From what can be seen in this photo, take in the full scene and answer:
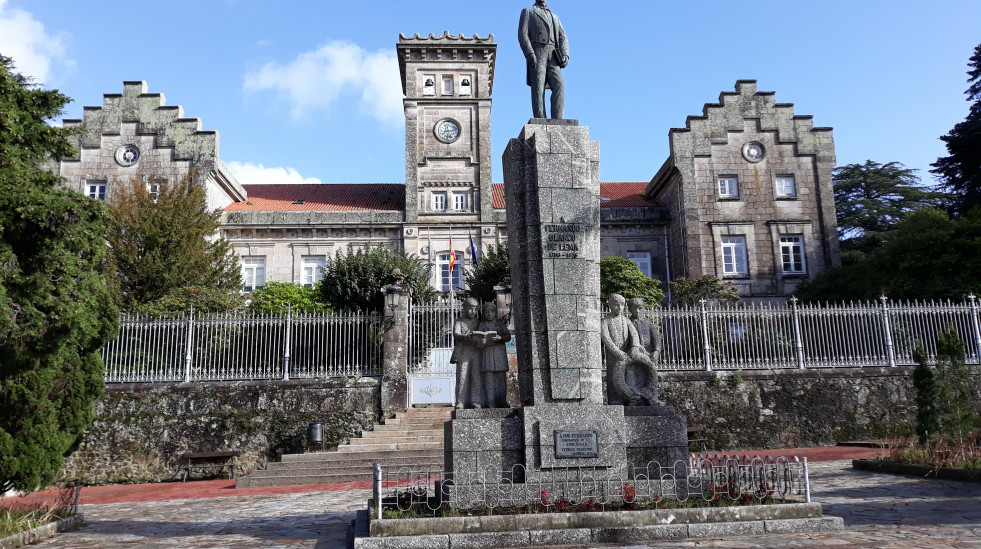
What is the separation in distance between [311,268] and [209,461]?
15.7 m

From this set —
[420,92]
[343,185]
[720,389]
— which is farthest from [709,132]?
[343,185]

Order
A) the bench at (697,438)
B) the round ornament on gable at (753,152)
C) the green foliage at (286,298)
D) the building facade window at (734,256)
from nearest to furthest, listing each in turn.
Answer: the bench at (697,438) → the green foliage at (286,298) → the building facade window at (734,256) → the round ornament on gable at (753,152)

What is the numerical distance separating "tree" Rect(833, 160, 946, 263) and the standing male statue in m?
31.0

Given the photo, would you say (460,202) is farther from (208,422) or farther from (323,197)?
(208,422)

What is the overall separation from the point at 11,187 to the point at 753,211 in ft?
91.1

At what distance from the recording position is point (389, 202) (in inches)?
1336

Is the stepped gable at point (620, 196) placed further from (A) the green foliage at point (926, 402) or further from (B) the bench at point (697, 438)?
(A) the green foliage at point (926, 402)

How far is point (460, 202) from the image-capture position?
31984 mm

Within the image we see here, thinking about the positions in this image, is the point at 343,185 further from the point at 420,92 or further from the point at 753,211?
the point at 753,211

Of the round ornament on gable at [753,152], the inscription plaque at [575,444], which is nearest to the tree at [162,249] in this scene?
the inscription plaque at [575,444]

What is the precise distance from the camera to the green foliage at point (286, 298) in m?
24.8

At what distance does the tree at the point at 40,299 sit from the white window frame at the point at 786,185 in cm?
2781

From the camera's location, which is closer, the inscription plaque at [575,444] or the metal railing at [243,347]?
the inscription plaque at [575,444]

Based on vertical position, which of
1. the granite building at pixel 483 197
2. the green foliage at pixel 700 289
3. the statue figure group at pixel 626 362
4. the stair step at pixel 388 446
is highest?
the granite building at pixel 483 197
